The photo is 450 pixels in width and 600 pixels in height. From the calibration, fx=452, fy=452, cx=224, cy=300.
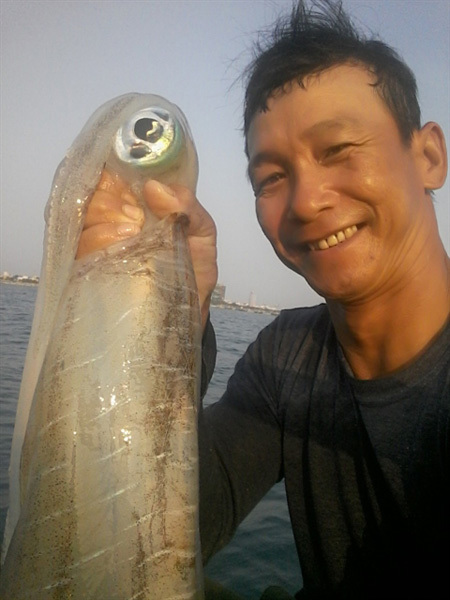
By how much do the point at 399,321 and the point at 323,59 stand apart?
1346 mm

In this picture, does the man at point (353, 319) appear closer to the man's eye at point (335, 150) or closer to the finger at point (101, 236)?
the man's eye at point (335, 150)

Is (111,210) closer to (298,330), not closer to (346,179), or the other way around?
(346,179)

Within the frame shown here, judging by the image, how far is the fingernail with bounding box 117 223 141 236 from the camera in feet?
4.80

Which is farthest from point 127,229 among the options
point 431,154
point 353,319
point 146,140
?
point 431,154

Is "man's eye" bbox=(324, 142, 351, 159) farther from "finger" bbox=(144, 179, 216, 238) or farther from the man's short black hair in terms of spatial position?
"finger" bbox=(144, 179, 216, 238)

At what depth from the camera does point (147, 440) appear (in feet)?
4.12

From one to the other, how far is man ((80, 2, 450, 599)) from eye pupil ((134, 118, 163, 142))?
25.4 inches

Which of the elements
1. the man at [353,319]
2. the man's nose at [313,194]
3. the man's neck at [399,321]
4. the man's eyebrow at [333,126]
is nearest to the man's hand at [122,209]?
the man at [353,319]

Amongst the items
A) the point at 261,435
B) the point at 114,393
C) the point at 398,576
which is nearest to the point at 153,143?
the point at 114,393

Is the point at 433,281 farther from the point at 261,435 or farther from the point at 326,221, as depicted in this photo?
the point at 261,435

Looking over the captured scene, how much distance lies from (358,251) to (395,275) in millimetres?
232

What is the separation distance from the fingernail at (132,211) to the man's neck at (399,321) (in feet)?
4.15

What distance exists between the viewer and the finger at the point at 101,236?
144cm

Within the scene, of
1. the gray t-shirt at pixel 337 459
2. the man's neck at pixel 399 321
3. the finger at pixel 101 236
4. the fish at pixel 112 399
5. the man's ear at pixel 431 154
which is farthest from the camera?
the man's ear at pixel 431 154
